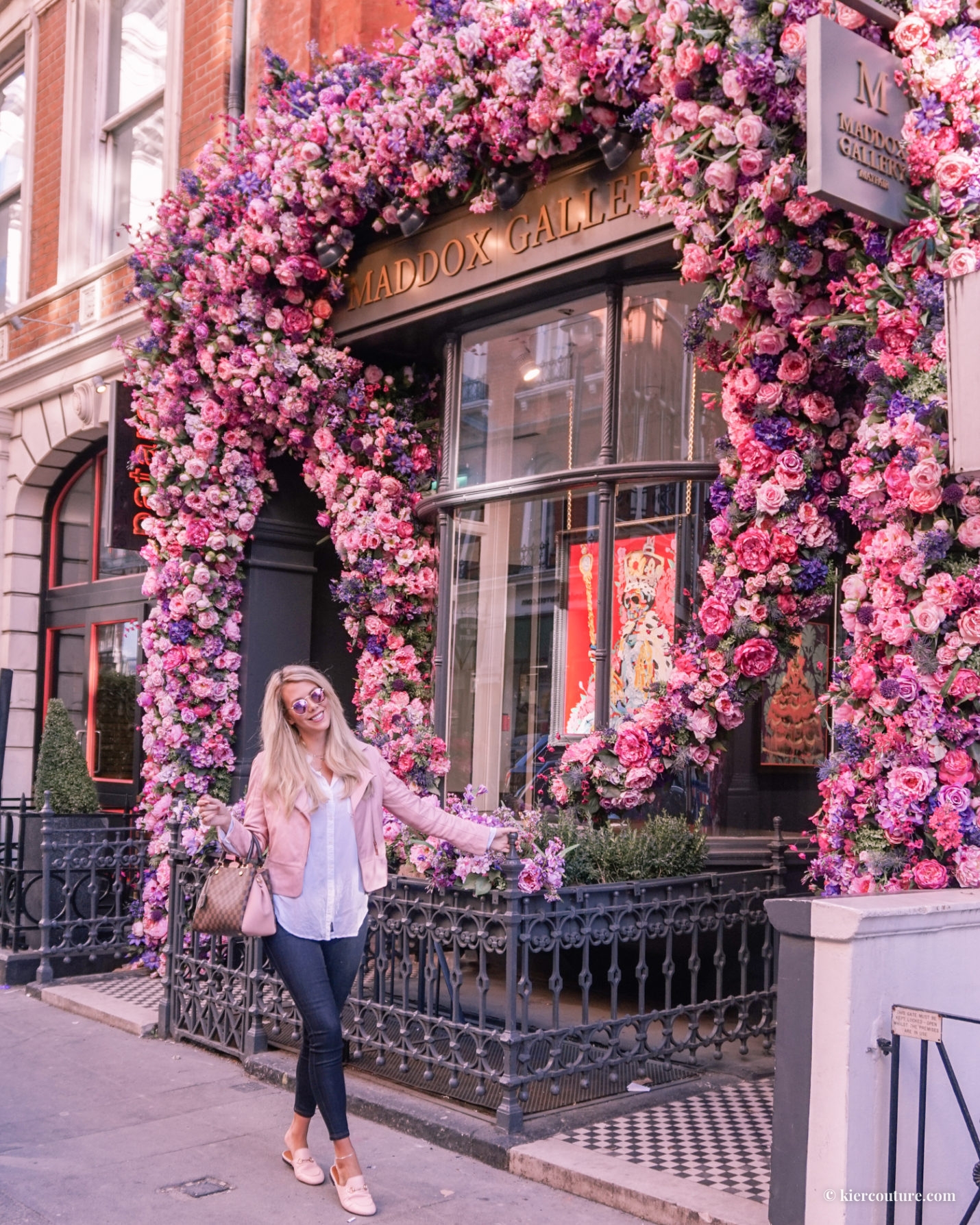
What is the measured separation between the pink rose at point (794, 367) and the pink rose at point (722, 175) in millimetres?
767

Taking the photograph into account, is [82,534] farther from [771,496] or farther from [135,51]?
[771,496]

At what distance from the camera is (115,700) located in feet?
39.6

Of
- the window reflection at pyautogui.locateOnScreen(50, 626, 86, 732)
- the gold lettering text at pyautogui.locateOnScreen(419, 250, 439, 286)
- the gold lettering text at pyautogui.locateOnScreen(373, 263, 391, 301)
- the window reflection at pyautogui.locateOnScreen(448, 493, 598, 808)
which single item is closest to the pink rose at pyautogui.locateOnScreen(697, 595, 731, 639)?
the window reflection at pyautogui.locateOnScreen(448, 493, 598, 808)

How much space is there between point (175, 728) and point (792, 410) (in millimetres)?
5345

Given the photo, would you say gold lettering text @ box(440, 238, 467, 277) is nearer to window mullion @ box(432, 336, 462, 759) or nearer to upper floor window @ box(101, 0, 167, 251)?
window mullion @ box(432, 336, 462, 759)

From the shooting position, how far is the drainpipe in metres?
10.6

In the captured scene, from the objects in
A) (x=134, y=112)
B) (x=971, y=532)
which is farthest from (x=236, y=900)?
(x=134, y=112)

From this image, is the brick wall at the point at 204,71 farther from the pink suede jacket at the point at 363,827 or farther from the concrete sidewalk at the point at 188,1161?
the concrete sidewalk at the point at 188,1161

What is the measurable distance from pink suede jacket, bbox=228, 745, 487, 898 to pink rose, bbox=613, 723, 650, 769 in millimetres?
1414

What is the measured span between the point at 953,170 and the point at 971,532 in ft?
4.42

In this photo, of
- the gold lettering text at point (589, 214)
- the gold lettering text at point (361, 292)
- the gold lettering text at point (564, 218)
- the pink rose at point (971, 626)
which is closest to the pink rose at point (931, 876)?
the pink rose at point (971, 626)

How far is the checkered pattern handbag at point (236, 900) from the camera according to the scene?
15.1 ft

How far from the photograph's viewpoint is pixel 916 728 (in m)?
4.74

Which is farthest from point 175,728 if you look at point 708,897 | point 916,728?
point 916,728
